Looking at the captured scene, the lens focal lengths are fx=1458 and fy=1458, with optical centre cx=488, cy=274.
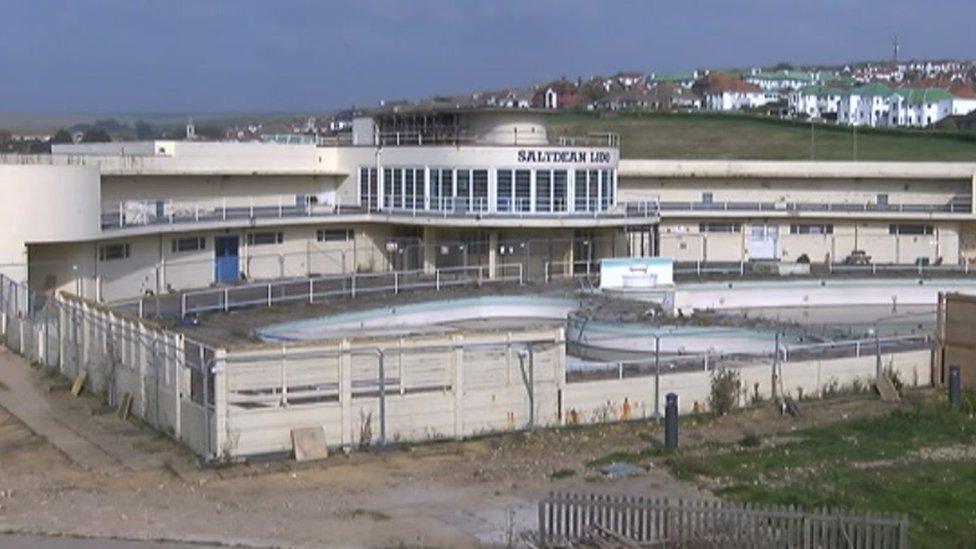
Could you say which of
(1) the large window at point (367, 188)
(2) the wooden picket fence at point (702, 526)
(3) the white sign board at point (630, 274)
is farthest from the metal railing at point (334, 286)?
(2) the wooden picket fence at point (702, 526)

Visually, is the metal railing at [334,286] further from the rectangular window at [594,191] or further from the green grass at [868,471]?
the green grass at [868,471]

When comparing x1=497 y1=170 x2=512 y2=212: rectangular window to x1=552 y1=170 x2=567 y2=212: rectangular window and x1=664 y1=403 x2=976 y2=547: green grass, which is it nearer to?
x1=552 y1=170 x2=567 y2=212: rectangular window

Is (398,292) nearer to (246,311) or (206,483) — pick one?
(246,311)

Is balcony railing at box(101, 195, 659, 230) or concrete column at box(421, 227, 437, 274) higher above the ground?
balcony railing at box(101, 195, 659, 230)

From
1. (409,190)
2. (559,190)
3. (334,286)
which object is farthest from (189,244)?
(559,190)

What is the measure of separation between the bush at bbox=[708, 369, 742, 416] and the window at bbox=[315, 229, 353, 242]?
28.2 m

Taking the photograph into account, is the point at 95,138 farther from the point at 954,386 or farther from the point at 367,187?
the point at 954,386

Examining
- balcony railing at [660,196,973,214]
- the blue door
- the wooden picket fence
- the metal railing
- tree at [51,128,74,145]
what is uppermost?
tree at [51,128,74,145]

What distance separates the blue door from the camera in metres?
50.9

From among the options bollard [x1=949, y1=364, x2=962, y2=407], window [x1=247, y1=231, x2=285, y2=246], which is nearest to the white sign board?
window [x1=247, y1=231, x2=285, y2=246]

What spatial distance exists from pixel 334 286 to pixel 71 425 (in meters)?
22.7

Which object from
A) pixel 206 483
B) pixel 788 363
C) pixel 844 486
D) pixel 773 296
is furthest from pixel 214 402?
pixel 773 296

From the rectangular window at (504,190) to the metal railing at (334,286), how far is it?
213 centimetres

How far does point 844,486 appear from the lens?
70.4ft
